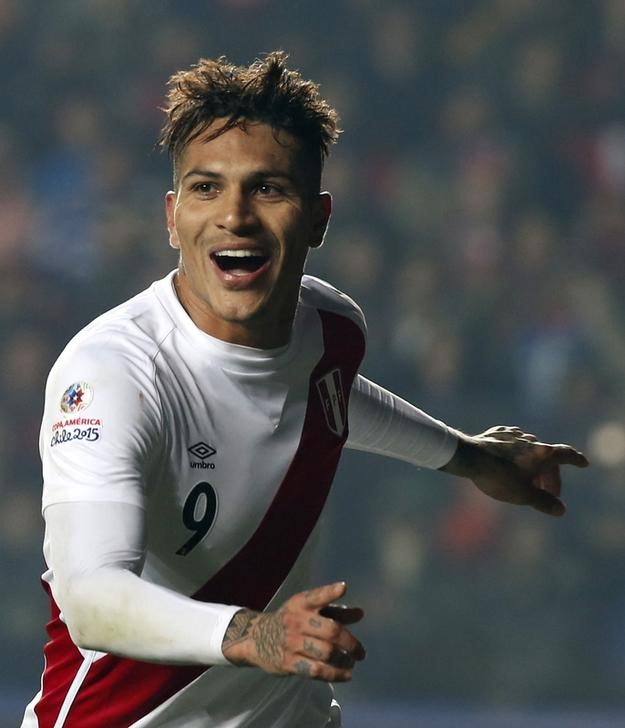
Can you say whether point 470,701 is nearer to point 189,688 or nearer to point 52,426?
point 189,688

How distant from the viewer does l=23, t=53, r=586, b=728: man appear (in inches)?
95.3

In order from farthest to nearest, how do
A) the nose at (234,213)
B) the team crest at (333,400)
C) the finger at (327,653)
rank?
1. the team crest at (333,400)
2. the nose at (234,213)
3. the finger at (327,653)

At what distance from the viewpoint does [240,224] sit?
2648 mm

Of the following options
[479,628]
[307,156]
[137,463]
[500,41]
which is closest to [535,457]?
[307,156]

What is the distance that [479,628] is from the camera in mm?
5891

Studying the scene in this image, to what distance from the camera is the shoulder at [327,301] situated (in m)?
3.17

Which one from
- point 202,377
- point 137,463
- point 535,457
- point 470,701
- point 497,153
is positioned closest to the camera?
point 137,463

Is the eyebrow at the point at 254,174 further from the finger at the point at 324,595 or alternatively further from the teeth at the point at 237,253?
the finger at the point at 324,595

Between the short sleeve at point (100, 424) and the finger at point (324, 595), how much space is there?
41cm

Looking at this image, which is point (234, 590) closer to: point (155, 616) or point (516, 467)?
point (155, 616)

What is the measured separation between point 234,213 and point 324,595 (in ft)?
2.76

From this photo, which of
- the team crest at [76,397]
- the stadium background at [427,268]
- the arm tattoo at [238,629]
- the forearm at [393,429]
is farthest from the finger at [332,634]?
the stadium background at [427,268]

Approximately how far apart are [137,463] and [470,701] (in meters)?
3.73

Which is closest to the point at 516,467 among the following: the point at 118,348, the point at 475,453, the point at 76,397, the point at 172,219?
the point at 475,453
